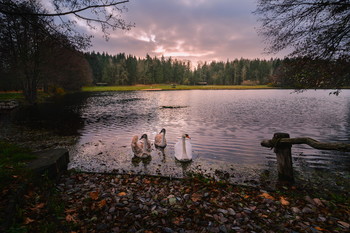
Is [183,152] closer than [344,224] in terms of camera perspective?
No

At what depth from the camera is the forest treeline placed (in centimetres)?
10781

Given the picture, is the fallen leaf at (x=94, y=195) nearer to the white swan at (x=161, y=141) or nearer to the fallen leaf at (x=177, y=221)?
the fallen leaf at (x=177, y=221)

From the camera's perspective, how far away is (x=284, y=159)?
20.0 ft

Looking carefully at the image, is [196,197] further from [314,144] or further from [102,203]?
[314,144]

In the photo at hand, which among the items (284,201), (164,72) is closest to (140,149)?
(284,201)

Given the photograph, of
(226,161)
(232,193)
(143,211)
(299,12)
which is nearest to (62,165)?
(143,211)

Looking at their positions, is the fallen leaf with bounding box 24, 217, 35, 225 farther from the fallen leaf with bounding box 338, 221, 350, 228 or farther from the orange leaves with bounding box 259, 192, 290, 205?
the fallen leaf with bounding box 338, 221, 350, 228

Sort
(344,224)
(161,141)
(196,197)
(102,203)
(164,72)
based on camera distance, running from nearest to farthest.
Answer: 1. (344,224)
2. (102,203)
3. (196,197)
4. (161,141)
5. (164,72)

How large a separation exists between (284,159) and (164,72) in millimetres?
124811

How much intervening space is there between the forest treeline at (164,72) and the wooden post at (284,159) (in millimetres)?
108602

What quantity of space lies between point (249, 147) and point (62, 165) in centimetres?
944

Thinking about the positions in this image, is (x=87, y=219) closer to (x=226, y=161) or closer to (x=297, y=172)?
(x=226, y=161)

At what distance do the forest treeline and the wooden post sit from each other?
10860 cm

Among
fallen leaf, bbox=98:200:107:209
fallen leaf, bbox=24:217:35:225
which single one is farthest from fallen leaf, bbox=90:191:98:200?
fallen leaf, bbox=24:217:35:225
